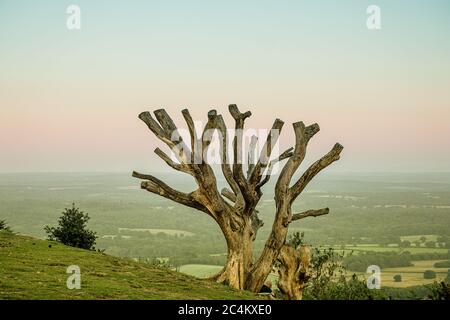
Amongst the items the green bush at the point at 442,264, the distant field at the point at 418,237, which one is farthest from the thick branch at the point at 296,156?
the distant field at the point at 418,237

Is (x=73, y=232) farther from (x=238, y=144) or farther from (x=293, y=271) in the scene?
(x=293, y=271)

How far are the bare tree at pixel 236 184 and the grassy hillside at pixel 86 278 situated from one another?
1.77m

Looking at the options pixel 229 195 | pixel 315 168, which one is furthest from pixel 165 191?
pixel 315 168

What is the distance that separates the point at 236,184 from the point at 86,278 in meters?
5.67

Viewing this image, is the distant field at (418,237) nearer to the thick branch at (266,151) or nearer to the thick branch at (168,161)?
the thick branch at (266,151)

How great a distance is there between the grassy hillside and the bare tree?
1.77m

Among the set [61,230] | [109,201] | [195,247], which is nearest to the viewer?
[61,230]

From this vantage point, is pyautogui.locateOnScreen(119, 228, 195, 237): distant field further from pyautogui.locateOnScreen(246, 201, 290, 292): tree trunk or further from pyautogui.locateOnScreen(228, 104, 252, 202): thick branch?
pyautogui.locateOnScreen(228, 104, 252, 202): thick branch

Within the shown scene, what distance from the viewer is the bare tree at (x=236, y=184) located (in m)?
16.5

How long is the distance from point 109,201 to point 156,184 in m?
83.0

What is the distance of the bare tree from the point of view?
16.5m
